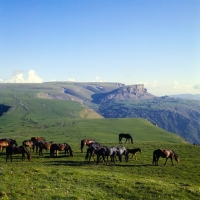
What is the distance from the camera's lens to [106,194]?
826 inches

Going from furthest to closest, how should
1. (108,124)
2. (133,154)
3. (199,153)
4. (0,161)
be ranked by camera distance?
(108,124) → (199,153) → (133,154) → (0,161)

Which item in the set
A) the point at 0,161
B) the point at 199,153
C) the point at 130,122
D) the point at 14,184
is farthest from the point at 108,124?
the point at 14,184

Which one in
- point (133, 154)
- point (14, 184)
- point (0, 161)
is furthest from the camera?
point (133, 154)

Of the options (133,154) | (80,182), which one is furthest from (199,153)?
(80,182)

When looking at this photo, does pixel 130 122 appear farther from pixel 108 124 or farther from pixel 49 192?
pixel 49 192

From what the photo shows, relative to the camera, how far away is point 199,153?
4434 centimetres

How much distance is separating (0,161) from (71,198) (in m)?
17.6

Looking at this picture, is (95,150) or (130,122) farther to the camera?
(130,122)

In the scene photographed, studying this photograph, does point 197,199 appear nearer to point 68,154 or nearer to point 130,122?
point 68,154

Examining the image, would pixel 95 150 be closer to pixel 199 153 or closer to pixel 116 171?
pixel 116 171

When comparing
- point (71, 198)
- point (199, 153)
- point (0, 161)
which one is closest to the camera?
point (71, 198)

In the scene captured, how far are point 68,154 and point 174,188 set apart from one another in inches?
806

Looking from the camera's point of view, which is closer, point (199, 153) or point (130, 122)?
point (199, 153)

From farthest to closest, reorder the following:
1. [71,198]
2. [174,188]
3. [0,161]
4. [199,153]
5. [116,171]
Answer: [199,153] → [0,161] → [116,171] → [174,188] → [71,198]
